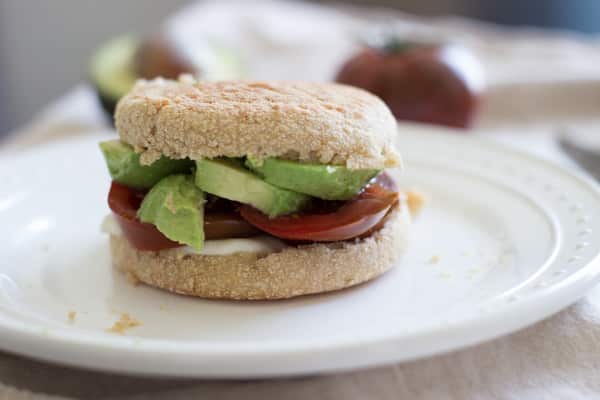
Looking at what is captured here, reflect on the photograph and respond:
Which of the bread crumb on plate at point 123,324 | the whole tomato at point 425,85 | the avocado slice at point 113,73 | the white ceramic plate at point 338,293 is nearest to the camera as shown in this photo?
the white ceramic plate at point 338,293

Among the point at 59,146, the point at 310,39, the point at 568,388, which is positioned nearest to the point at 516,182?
the point at 568,388

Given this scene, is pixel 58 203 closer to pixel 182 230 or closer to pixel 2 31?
pixel 182 230

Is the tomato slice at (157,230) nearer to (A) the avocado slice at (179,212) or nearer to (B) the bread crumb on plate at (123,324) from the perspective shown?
(A) the avocado slice at (179,212)

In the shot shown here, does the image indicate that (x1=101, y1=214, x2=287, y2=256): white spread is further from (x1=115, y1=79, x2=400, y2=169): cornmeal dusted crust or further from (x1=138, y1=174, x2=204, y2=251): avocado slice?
(x1=115, y1=79, x2=400, y2=169): cornmeal dusted crust

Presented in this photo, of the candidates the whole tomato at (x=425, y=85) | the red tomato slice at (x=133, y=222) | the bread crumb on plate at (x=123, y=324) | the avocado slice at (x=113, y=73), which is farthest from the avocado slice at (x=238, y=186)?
the avocado slice at (x=113, y=73)

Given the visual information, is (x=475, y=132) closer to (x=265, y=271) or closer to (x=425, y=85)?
(x=425, y=85)

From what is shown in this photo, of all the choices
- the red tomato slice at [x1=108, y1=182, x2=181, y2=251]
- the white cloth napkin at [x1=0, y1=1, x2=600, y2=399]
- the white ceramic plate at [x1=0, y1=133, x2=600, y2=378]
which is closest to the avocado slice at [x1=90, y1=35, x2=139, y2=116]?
the white cloth napkin at [x1=0, y1=1, x2=600, y2=399]
